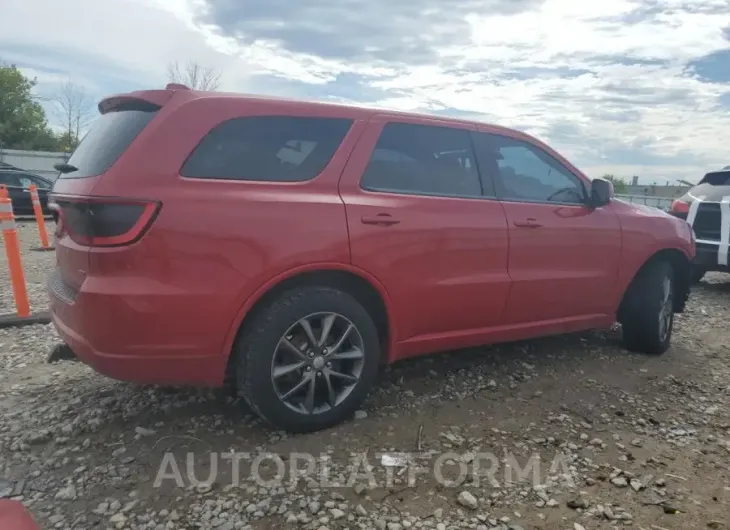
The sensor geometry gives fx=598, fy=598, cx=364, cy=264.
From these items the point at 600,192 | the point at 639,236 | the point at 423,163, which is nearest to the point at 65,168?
the point at 423,163

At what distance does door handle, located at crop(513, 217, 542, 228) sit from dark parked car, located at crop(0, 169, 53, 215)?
51.7 feet

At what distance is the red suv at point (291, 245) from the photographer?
2729mm

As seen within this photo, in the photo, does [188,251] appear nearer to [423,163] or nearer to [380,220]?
[380,220]

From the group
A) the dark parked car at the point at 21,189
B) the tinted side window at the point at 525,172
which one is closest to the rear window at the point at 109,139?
the tinted side window at the point at 525,172

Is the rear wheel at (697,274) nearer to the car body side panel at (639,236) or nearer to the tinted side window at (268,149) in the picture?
the car body side panel at (639,236)

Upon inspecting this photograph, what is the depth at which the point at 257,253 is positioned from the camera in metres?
2.88

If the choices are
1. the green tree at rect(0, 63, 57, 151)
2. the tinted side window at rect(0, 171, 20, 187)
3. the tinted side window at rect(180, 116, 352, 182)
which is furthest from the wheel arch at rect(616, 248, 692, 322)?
the green tree at rect(0, 63, 57, 151)

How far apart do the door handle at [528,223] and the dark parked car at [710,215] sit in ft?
15.4

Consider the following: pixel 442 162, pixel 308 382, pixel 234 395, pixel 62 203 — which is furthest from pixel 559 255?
pixel 62 203

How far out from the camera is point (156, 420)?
3.29m

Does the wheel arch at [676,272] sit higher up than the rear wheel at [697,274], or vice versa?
the wheel arch at [676,272]

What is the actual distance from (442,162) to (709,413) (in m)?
2.29

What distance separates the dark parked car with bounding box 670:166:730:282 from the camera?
7.43 metres

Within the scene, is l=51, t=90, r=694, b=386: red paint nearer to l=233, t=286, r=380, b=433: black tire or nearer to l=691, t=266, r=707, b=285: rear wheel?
l=233, t=286, r=380, b=433: black tire
